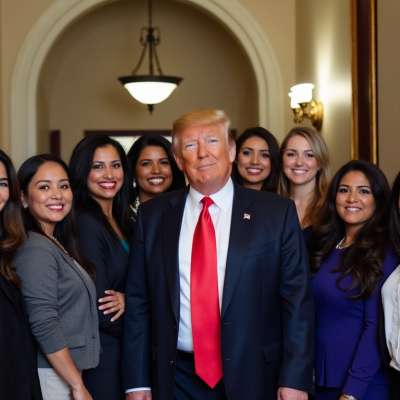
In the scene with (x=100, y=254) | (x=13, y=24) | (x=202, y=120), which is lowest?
(x=100, y=254)

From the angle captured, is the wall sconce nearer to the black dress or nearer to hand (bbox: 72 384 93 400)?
hand (bbox: 72 384 93 400)

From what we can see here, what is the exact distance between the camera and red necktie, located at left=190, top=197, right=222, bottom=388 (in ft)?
9.48

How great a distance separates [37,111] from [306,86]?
3.41 m

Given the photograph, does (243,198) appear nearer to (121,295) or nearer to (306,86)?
(121,295)

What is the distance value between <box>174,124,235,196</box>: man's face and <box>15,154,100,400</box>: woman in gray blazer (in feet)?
2.05

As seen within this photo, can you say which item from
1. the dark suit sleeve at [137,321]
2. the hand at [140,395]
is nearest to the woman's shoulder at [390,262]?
the dark suit sleeve at [137,321]

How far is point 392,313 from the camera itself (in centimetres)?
288

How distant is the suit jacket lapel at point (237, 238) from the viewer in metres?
2.85

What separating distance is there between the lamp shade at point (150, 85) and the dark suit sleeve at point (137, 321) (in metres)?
5.43

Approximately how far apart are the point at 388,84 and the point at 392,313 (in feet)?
6.61

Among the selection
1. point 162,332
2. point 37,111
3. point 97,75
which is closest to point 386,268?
point 162,332

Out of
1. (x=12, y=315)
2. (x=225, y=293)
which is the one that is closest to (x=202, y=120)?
(x=225, y=293)

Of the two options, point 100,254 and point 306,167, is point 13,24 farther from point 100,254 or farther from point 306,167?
point 100,254

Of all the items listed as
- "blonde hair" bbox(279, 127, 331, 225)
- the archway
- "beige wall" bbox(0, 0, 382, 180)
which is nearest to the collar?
"blonde hair" bbox(279, 127, 331, 225)
